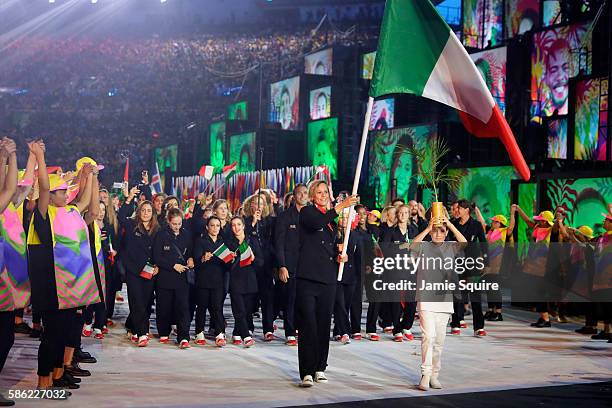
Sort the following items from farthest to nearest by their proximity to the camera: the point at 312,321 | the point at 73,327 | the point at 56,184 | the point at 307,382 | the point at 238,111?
the point at 238,111 < the point at 312,321 < the point at 307,382 < the point at 73,327 < the point at 56,184

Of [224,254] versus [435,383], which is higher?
[224,254]

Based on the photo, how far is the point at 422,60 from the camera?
9.23 meters

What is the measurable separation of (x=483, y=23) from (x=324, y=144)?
28.4ft

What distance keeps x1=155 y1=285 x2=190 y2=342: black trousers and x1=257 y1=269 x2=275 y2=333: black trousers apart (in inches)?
53.3

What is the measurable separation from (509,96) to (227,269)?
2120 cm

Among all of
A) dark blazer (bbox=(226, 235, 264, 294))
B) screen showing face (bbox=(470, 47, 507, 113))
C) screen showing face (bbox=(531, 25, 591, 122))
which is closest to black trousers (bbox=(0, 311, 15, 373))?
dark blazer (bbox=(226, 235, 264, 294))

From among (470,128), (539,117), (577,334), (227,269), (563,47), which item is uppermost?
(563,47)

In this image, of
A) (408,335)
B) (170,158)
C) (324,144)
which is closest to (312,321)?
(408,335)

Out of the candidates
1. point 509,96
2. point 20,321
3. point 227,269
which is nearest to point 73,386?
point 227,269

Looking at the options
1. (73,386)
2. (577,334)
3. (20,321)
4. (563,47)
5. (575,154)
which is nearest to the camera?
(73,386)

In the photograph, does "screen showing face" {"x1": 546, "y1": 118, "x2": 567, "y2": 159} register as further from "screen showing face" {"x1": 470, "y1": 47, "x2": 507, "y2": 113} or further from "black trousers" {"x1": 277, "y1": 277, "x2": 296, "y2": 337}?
"black trousers" {"x1": 277, "y1": 277, "x2": 296, "y2": 337}

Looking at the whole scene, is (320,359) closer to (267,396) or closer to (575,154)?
(267,396)

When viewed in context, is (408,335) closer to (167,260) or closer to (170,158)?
(167,260)

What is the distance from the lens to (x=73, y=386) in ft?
27.2
